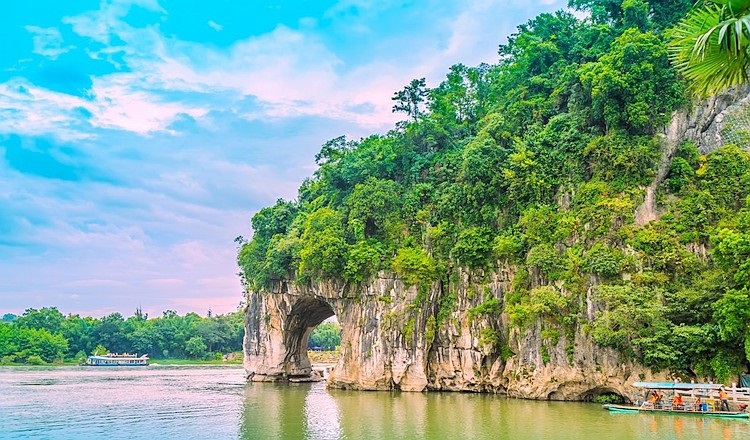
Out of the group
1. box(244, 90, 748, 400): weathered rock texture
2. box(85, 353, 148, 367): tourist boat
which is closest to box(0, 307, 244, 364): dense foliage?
box(85, 353, 148, 367): tourist boat

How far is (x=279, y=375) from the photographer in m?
42.8

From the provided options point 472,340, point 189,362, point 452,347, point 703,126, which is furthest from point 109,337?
point 703,126

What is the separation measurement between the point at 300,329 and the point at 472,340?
56.3 feet

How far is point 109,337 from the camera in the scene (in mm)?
74438

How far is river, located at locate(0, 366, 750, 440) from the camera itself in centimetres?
1764

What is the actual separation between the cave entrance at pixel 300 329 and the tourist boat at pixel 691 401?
73.6 ft

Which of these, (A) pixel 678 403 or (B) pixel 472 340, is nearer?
(A) pixel 678 403

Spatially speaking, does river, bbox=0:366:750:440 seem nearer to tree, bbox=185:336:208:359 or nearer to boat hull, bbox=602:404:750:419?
boat hull, bbox=602:404:750:419

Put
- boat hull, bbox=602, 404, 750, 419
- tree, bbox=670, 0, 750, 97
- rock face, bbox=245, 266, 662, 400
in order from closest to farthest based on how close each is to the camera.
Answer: tree, bbox=670, 0, 750, 97 < boat hull, bbox=602, 404, 750, 419 < rock face, bbox=245, 266, 662, 400

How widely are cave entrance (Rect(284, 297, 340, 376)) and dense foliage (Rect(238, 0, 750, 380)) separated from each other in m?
3.42

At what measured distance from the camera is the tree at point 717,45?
18.0ft

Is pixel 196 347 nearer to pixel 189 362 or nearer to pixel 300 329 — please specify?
pixel 189 362

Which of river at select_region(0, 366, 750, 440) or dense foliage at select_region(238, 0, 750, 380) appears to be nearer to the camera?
river at select_region(0, 366, 750, 440)

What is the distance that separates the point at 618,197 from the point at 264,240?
2322cm
